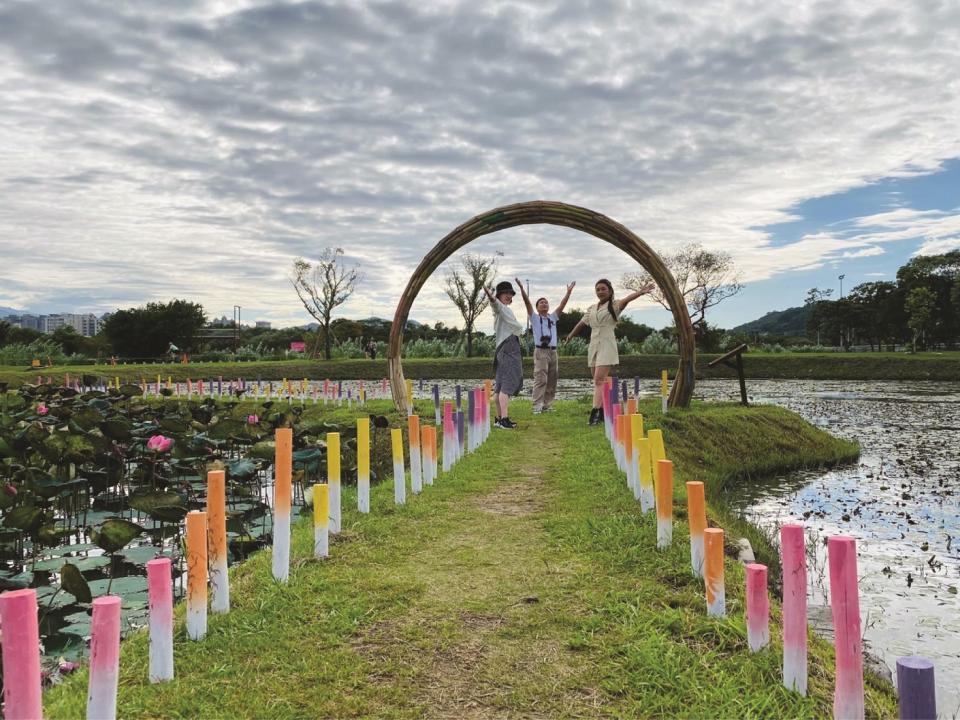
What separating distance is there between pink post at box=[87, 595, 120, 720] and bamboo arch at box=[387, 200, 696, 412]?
9.50 metres

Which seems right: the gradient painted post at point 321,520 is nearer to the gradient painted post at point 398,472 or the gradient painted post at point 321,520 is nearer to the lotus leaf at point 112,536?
the lotus leaf at point 112,536

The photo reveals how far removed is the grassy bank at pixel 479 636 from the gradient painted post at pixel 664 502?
0.12m

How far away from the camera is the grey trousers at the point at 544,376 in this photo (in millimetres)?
12438

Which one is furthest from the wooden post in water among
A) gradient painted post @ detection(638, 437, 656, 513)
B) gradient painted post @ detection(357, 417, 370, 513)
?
gradient painted post @ detection(357, 417, 370, 513)

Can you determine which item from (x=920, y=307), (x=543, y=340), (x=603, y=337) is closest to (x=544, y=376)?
(x=543, y=340)

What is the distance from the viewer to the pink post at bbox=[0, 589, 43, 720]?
229 cm

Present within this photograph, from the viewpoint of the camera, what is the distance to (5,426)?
8531 millimetres

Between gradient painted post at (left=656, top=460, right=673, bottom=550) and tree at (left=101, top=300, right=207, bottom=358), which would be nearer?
gradient painted post at (left=656, top=460, right=673, bottom=550)

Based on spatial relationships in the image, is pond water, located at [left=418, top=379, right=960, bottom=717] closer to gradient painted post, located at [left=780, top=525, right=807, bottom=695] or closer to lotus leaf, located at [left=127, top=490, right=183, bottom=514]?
gradient painted post, located at [left=780, top=525, right=807, bottom=695]

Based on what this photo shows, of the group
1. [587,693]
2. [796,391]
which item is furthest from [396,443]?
[796,391]

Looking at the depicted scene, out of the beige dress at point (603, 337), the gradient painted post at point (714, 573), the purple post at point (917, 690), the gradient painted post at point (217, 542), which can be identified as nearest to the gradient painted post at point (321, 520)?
the gradient painted post at point (217, 542)

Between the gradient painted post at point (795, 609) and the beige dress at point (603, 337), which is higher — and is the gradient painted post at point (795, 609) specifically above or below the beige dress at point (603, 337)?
below

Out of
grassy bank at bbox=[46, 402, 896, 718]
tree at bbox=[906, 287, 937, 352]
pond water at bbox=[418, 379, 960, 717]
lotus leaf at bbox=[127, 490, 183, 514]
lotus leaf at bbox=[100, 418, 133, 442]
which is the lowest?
pond water at bbox=[418, 379, 960, 717]

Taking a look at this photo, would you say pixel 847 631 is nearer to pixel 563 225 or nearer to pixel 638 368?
pixel 563 225
